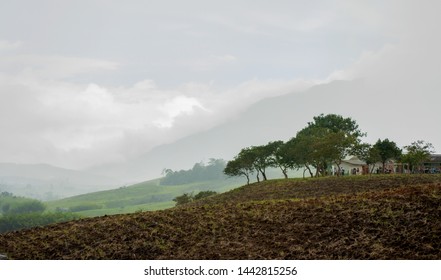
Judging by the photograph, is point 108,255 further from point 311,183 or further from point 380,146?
point 380,146

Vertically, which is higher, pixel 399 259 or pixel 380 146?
pixel 380 146

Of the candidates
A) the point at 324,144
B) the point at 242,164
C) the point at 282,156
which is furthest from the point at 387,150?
the point at 242,164

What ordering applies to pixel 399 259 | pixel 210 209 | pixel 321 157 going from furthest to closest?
1. pixel 321 157
2. pixel 210 209
3. pixel 399 259

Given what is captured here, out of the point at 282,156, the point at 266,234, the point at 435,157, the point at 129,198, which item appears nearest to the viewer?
the point at 266,234

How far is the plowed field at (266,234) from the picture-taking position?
46.5 feet

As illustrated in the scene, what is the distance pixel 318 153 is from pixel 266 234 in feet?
110

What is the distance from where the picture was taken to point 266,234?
16.8m

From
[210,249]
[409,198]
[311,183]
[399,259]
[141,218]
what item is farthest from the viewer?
[311,183]

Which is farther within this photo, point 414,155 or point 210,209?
point 414,155

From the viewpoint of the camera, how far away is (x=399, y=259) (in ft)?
42.4

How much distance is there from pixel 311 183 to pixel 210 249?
82.2 ft

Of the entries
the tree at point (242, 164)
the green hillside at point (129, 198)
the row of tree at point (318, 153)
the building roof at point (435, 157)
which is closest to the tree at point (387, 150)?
the row of tree at point (318, 153)

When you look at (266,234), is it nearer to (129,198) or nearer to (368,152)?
(368,152)
